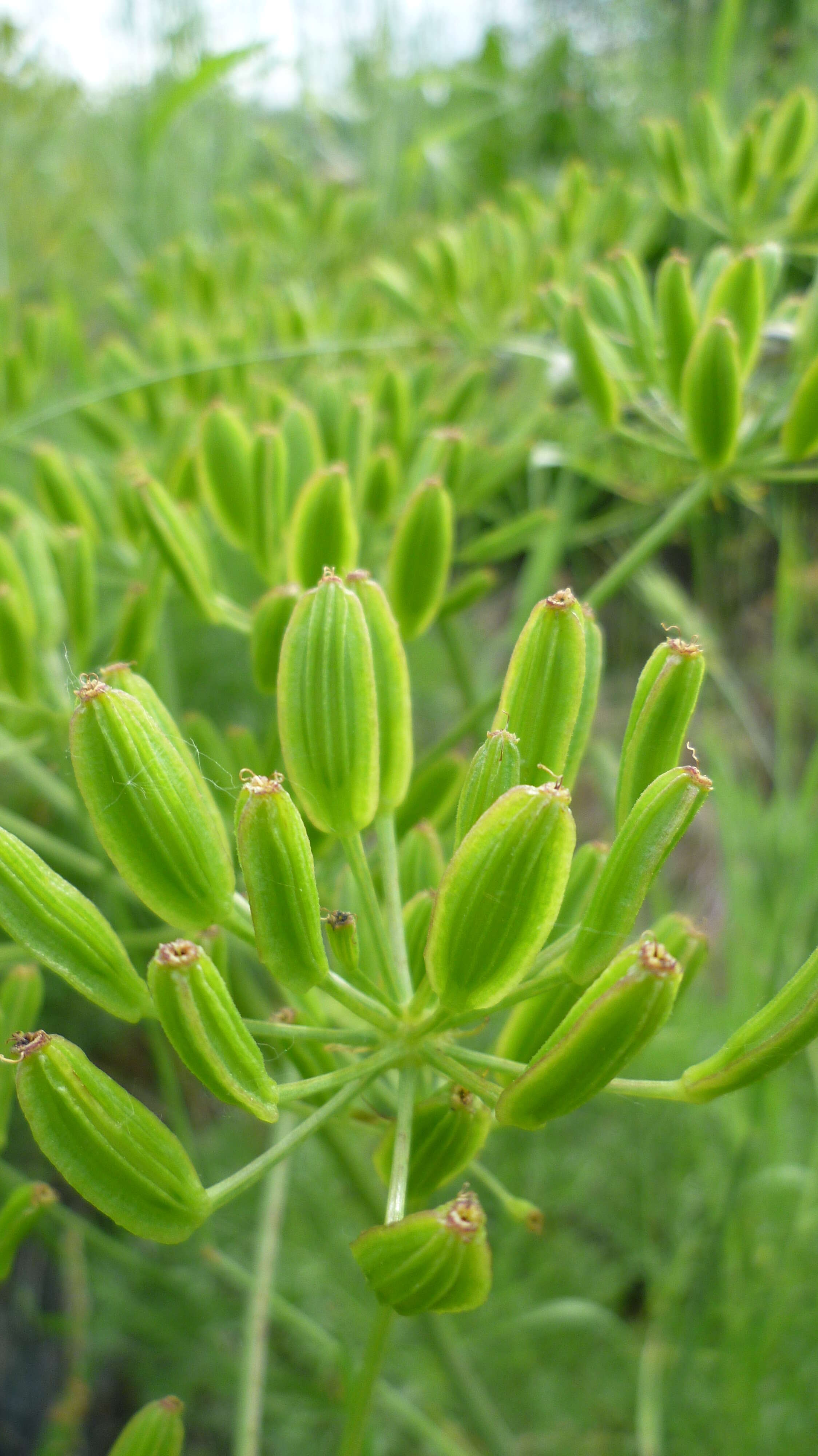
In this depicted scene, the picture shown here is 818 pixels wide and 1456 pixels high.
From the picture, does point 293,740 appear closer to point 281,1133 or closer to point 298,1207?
point 281,1133

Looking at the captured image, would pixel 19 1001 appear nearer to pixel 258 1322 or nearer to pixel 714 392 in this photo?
pixel 258 1322

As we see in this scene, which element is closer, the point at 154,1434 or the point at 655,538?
the point at 154,1434

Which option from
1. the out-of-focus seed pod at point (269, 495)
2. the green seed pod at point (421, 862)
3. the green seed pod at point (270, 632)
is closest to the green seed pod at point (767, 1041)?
the green seed pod at point (421, 862)

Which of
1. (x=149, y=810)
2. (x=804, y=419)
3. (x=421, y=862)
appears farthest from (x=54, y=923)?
(x=804, y=419)

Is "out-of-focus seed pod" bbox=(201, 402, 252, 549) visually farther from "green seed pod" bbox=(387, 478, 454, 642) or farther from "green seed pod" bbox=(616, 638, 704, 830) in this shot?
"green seed pod" bbox=(616, 638, 704, 830)

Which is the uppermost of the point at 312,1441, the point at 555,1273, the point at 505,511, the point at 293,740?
the point at 505,511

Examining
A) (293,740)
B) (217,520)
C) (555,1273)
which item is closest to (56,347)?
(217,520)

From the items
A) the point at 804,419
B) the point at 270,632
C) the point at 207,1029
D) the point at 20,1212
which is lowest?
the point at 20,1212
